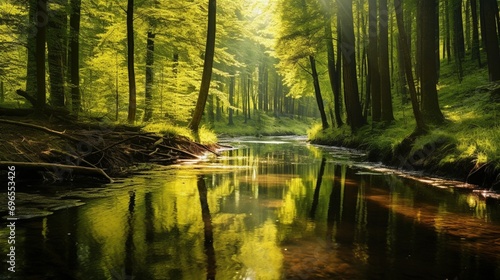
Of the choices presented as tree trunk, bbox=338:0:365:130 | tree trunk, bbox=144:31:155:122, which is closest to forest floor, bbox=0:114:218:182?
tree trunk, bbox=144:31:155:122

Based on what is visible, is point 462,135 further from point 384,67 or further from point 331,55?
point 331,55

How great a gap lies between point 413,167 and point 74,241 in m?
9.69

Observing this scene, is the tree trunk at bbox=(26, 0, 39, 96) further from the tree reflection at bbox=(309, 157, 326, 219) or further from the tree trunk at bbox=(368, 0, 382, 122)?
the tree trunk at bbox=(368, 0, 382, 122)

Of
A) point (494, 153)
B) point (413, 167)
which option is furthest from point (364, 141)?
point (494, 153)

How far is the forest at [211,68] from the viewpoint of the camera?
11.1 metres

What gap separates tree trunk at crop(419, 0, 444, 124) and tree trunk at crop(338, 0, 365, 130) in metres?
7.27

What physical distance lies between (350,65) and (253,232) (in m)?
18.6

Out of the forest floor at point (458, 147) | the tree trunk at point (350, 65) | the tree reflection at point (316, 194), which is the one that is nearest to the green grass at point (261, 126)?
the tree trunk at point (350, 65)

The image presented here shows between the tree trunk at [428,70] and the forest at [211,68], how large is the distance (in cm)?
3

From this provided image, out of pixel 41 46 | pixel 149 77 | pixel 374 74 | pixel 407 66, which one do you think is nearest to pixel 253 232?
pixel 407 66

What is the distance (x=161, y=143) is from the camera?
41.9 ft

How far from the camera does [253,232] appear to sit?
15.2ft

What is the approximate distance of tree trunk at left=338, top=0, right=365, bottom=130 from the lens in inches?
799

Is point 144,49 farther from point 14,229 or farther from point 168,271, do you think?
point 168,271
